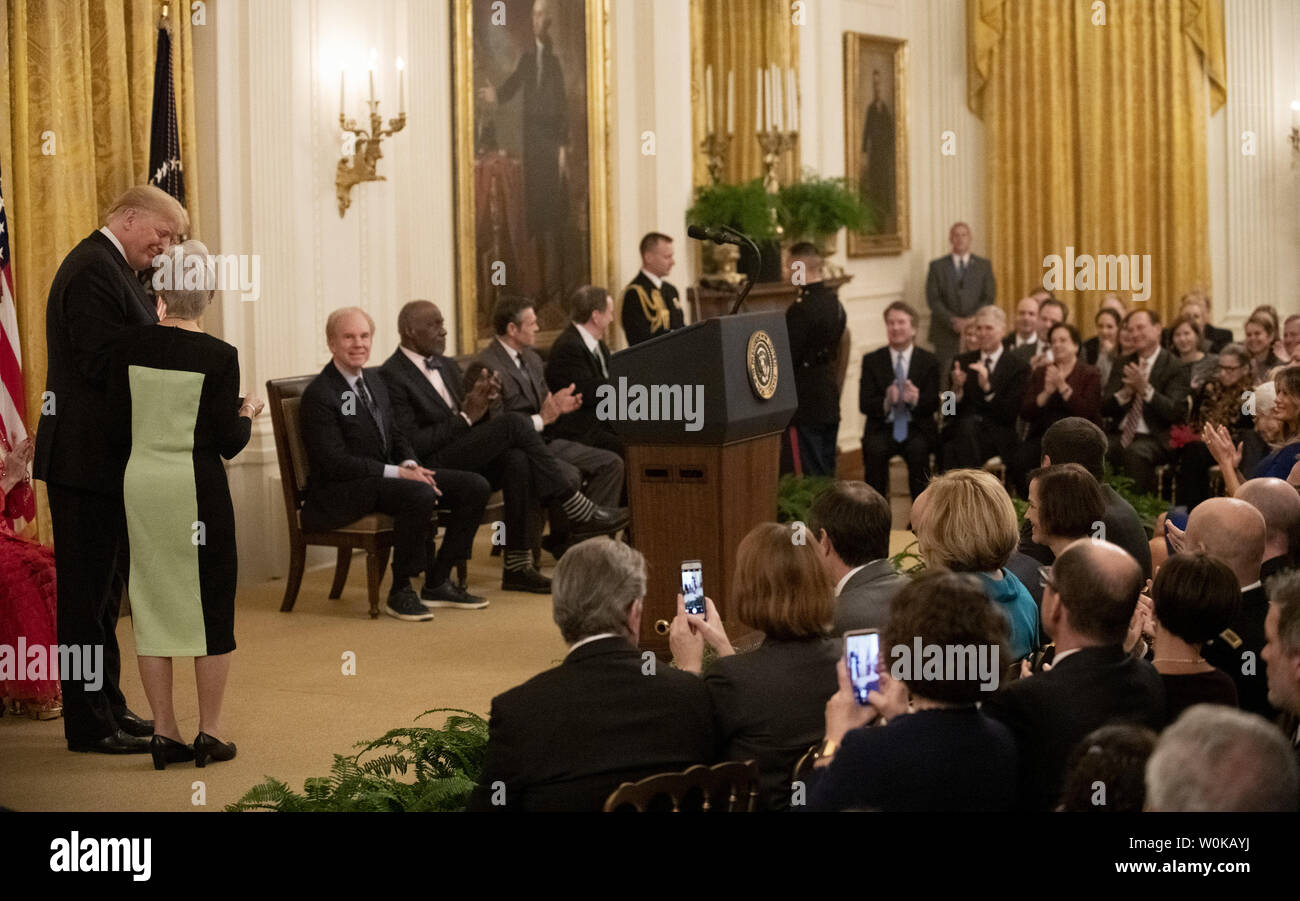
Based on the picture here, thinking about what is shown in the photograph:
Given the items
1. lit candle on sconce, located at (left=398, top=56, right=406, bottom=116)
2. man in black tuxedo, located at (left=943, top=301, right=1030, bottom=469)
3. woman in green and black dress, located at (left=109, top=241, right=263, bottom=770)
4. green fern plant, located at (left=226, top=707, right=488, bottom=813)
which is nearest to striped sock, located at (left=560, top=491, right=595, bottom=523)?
lit candle on sconce, located at (left=398, top=56, right=406, bottom=116)

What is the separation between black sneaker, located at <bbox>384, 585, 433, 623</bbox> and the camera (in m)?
7.30

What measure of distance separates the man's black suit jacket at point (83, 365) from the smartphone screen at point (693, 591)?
6.93ft

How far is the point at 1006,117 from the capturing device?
45.5 feet

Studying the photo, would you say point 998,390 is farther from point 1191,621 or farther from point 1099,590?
point 1099,590

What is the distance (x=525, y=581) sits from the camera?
26.2 feet

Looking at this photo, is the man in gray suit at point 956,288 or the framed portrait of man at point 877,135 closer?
the framed portrait of man at point 877,135

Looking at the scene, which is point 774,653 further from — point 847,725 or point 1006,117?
point 1006,117

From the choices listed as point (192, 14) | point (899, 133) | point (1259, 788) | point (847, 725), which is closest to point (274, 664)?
point (192, 14)

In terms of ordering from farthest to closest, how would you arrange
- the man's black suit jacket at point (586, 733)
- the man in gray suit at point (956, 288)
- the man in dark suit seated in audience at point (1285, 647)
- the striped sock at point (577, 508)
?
1. the man in gray suit at point (956, 288)
2. the striped sock at point (577, 508)
3. the man in dark suit seated in audience at point (1285, 647)
4. the man's black suit jacket at point (586, 733)

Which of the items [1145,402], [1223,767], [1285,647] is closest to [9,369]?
[1285,647]

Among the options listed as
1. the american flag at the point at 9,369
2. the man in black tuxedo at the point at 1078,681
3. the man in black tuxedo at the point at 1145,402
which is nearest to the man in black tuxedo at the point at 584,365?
the american flag at the point at 9,369

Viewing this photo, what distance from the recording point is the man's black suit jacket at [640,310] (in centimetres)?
942

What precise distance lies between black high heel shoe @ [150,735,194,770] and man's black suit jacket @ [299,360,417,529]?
2.23 meters

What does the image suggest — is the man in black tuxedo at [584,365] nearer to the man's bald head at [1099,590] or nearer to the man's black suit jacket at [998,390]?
the man's black suit jacket at [998,390]
